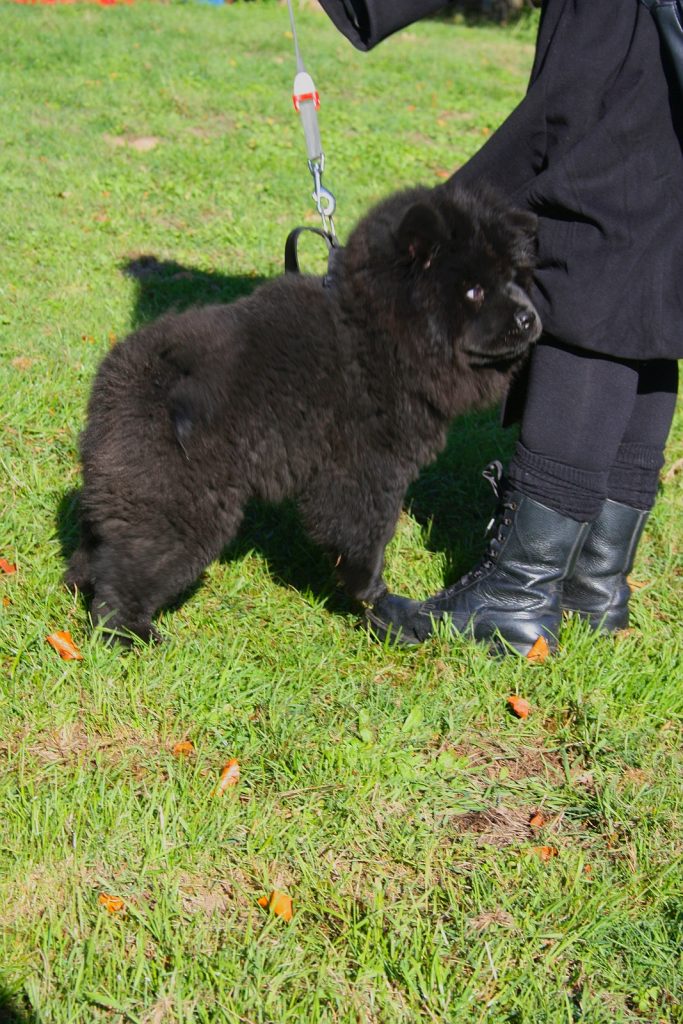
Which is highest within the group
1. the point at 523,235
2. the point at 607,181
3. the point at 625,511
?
the point at 607,181

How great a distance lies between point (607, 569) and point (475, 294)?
1.16 metres

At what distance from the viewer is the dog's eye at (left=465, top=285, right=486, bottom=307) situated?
9.03 ft

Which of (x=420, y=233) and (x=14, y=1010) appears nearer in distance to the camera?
(x=14, y=1010)

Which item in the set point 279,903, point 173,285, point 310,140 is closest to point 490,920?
point 279,903

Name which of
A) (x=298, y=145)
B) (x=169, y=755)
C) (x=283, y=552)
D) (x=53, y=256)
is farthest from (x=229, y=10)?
(x=169, y=755)

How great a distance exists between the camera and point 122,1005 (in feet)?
6.35

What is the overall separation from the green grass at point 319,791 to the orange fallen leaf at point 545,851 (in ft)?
0.08

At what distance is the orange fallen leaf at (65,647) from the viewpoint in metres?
2.84

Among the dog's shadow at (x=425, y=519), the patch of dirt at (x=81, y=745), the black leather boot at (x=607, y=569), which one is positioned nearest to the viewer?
the patch of dirt at (x=81, y=745)

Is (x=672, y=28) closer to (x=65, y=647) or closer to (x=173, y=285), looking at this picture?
(x=65, y=647)

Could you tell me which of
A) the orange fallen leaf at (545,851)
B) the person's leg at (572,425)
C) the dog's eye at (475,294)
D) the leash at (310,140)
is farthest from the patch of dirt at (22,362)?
the orange fallen leaf at (545,851)

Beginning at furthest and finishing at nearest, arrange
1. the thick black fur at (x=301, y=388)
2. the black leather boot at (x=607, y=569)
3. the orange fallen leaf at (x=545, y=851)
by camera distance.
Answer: the black leather boot at (x=607, y=569) → the thick black fur at (x=301, y=388) → the orange fallen leaf at (x=545, y=851)

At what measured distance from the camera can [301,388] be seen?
274cm

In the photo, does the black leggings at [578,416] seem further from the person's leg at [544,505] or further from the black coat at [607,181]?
the black coat at [607,181]
